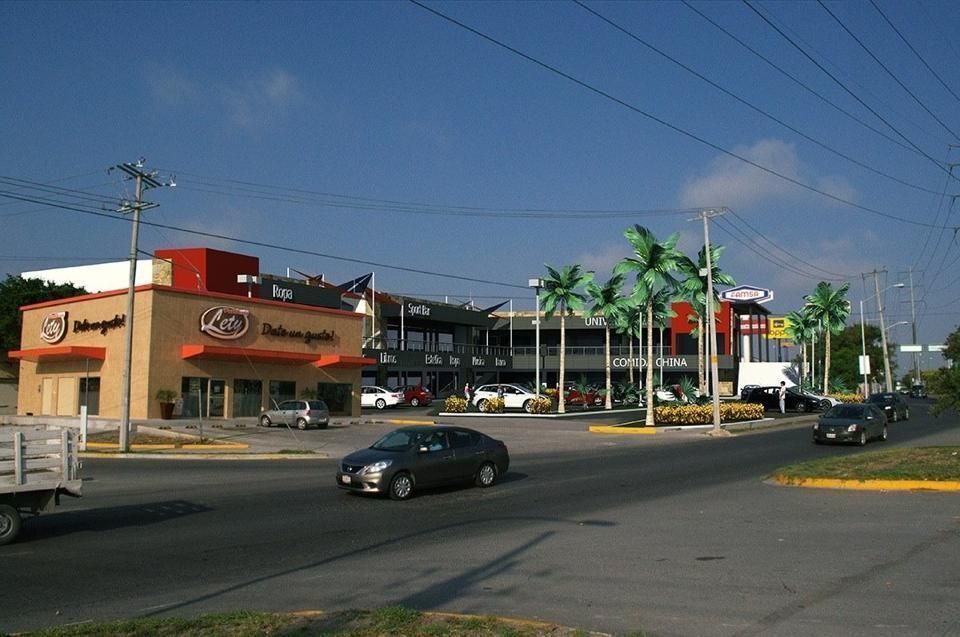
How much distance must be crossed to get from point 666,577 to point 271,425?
32.9 metres

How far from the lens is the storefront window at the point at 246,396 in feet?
142

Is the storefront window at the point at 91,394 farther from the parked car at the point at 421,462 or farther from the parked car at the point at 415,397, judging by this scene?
the parked car at the point at 421,462

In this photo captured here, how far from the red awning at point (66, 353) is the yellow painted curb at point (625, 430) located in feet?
76.3

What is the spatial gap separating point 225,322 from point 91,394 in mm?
7278

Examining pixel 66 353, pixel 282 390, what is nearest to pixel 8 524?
pixel 66 353

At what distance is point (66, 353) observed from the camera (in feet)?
137

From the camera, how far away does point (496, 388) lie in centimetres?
5259

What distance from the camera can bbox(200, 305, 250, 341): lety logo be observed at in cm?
4191

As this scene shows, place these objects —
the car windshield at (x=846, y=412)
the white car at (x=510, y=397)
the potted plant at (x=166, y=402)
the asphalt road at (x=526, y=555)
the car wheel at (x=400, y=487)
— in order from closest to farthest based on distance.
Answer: the asphalt road at (x=526, y=555) → the car wheel at (x=400, y=487) → the car windshield at (x=846, y=412) → the potted plant at (x=166, y=402) → the white car at (x=510, y=397)

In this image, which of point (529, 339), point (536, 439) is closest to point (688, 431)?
point (536, 439)

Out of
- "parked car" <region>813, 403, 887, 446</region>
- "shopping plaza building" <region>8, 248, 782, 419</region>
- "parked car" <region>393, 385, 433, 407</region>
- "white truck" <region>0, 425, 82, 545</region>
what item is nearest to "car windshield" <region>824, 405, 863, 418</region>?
"parked car" <region>813, 403, 887, 446</region>

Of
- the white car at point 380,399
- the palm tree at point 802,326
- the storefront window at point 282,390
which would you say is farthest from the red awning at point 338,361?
the palm tree at point 802,326

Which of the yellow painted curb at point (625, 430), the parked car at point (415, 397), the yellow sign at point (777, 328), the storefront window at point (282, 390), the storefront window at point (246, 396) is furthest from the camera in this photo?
the yellow sign at point (777, 328)

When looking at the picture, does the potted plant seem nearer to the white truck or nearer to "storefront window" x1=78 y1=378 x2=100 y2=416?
"storefront window" x1=78 y1=378 x2=100 y2=416
